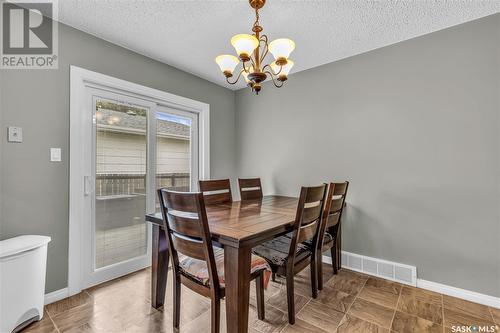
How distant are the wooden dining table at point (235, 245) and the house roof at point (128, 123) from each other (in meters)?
1.27

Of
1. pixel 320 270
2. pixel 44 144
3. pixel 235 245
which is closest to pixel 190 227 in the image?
pixel 235 245

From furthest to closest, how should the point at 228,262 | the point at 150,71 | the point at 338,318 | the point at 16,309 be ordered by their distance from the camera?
the point at 150,71, the point at 338,318, the point at 16,309, the point at 228,262

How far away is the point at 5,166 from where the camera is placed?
5.85ft

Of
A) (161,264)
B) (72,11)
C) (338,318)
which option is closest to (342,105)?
(338,318)

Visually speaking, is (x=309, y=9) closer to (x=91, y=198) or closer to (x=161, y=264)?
(x=161, y=264)

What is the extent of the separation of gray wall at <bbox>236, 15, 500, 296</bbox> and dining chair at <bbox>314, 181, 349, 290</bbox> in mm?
389

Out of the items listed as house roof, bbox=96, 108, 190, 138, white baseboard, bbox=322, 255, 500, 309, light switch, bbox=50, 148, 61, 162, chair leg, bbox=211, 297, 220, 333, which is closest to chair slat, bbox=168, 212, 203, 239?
chair leg, bbox=211, 297, 220, 333

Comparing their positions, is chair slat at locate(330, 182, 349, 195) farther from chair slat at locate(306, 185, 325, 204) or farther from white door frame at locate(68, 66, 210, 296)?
white door frame at locate(68, 66, 210, 296)

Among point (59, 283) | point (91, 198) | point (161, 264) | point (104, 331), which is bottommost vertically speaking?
point (104, 331)

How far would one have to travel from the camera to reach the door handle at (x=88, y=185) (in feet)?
7.27

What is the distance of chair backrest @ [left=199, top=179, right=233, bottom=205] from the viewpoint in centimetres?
243

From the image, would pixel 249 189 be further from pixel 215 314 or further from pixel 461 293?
pixel 461 293

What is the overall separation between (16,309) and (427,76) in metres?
3.79

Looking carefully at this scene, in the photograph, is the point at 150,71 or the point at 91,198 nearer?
the point at 91,198
